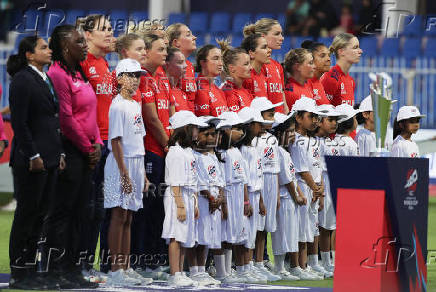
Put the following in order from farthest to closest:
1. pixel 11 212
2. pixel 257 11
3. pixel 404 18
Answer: pixel 257 11 < pixel 404 18 < pixel 11 212

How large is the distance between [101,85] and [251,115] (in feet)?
4.43

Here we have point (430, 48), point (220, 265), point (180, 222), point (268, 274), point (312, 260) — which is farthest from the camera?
point (430, 48)

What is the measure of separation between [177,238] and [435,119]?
439 inches

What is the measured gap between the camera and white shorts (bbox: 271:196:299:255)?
31.7ft

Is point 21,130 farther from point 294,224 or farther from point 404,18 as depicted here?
point 404,18

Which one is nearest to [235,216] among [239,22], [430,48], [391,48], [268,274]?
[268,274]

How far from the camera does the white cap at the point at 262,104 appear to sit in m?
9.64

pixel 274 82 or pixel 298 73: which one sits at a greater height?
pixel 298 73

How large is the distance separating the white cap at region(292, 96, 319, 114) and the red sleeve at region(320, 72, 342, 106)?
114 cm

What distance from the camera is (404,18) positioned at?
21406 mm

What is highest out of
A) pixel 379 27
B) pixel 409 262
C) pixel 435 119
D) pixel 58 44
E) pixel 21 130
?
pixel 379 27

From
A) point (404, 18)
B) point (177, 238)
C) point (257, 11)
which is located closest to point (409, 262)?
point (177, 238)

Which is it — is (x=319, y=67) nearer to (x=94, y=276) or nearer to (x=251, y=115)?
(x=251, y=115)

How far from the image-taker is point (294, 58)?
10.5 metres
